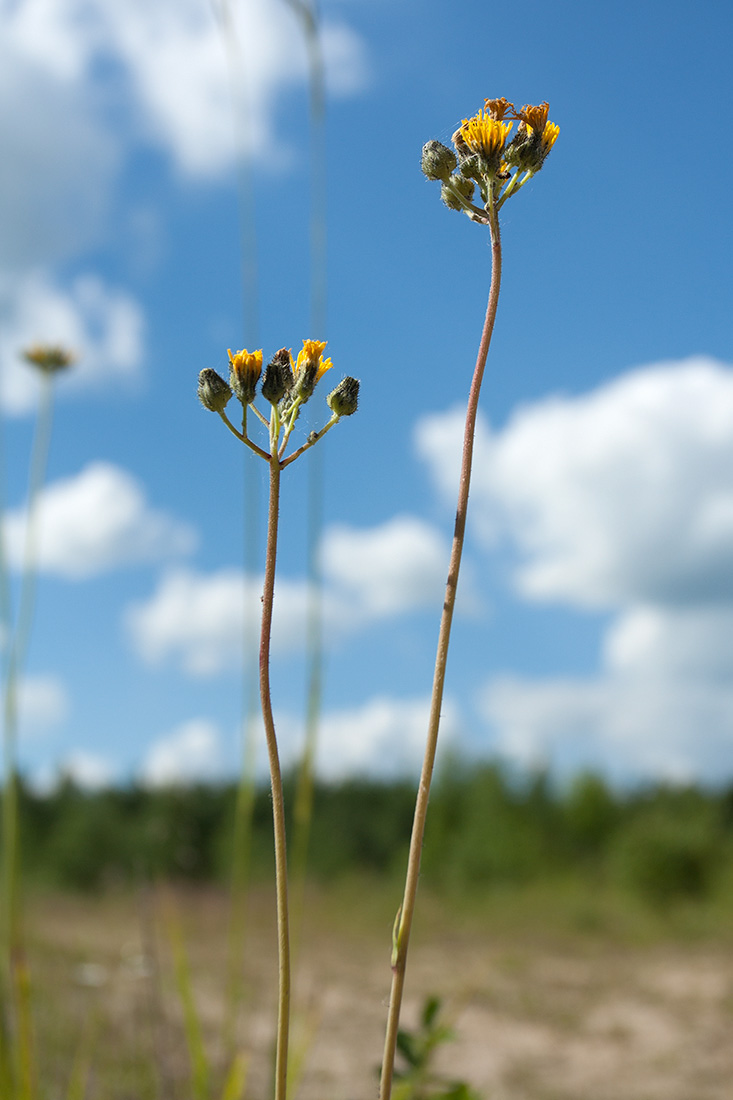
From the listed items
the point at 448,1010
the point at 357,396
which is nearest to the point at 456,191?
the point at 357,396

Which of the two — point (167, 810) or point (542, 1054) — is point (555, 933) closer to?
point (542, 1054)

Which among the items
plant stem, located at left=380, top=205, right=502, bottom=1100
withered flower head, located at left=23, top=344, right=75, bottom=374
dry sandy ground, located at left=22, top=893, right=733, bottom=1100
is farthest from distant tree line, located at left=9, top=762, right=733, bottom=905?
plant stem, located at left=380, top=205, right=502, bottom=1100

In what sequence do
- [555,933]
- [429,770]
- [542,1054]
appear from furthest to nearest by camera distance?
1. [555,933]
2. [542,1054]
3. [429,770]

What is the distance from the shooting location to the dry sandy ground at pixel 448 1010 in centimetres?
388

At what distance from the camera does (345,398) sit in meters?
0.72

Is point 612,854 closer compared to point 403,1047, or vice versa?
point 403,1047

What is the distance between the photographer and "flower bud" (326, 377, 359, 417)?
2.33ft

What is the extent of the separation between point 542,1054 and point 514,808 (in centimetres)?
841

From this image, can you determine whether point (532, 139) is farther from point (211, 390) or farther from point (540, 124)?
point (211, 390)

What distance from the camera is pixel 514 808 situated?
13664 mm

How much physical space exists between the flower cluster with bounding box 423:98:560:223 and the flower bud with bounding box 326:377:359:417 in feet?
0.54

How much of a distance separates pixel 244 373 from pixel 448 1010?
24.0 ft

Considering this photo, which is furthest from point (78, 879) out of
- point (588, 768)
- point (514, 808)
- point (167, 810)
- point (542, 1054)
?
point (542, 1054)

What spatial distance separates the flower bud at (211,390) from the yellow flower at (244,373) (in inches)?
0.5
